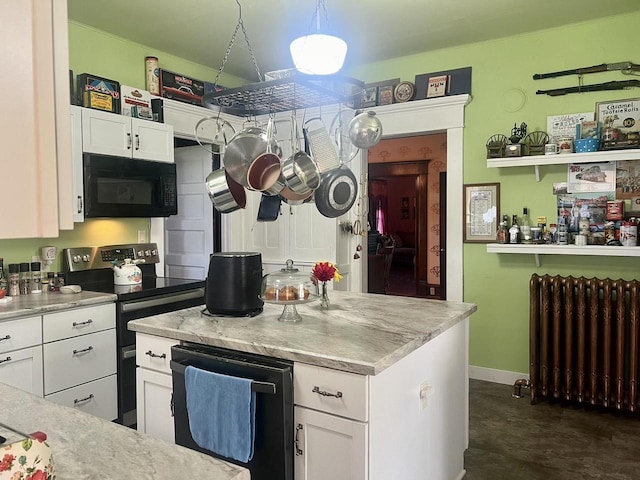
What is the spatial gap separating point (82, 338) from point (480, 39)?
11.5ft

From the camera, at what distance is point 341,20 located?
3.34m

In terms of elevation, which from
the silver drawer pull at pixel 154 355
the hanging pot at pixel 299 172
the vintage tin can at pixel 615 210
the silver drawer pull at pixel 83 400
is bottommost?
the silver drawer pull at pixel 83 400

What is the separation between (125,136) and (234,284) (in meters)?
A: 1.72

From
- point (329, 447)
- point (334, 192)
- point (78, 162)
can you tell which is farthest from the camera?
point (78, 162)

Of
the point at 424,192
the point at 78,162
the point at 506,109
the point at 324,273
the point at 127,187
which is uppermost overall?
the point at 506,109

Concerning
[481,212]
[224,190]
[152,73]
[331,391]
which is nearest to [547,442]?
[481,212]

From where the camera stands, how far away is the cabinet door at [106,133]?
3.10 m

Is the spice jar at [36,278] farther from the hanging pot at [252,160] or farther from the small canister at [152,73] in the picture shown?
the hanging pot at [252,160]

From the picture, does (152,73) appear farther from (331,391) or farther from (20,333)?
(331,391)

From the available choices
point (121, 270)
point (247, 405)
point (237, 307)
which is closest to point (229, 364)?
point (247, 405)

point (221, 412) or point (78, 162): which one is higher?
point (78, 162)

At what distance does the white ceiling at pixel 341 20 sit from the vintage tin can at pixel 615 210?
1290mm

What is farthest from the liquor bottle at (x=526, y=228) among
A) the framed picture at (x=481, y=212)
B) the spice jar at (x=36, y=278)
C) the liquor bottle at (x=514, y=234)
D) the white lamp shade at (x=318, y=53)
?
the spice jar at (x=36, y=278)

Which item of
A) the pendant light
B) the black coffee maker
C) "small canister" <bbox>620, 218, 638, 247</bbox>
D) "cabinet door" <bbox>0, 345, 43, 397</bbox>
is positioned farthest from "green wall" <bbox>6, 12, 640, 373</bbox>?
the pendant light
